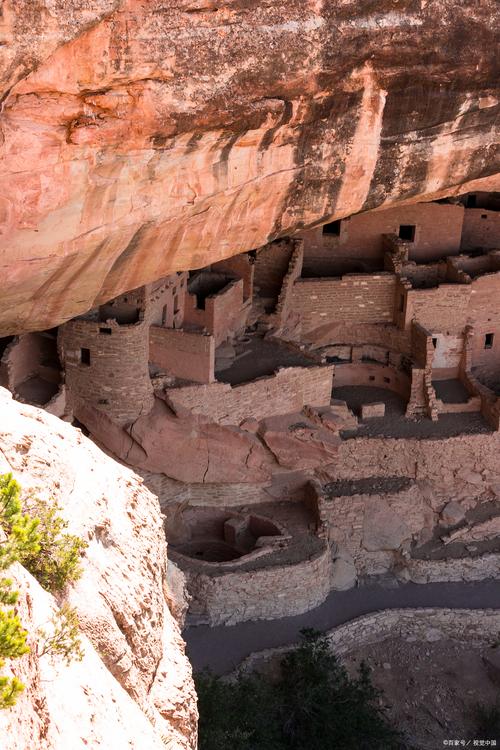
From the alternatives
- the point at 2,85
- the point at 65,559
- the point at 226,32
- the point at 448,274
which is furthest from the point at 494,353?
the point at 65,559

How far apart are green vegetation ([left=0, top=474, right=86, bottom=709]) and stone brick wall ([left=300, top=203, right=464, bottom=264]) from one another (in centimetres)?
1307

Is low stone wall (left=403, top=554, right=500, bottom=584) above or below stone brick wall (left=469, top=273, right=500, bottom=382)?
below

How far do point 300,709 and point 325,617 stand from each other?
194 cm

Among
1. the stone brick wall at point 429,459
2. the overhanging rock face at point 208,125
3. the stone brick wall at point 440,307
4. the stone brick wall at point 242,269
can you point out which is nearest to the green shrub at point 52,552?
the overhanging rock face at point 208,125

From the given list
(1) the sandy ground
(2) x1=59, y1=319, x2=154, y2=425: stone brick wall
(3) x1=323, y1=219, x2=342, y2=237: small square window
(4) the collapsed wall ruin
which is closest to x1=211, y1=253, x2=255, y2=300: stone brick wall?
(4) the collapsed wall ruin

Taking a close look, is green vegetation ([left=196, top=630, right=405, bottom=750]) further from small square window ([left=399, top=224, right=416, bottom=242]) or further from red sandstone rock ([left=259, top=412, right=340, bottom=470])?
small square window ([left=399, top=224, right=416, bottom=242])

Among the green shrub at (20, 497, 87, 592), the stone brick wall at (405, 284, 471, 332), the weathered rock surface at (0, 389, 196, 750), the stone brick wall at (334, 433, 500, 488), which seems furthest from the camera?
the stone brick wall at (405, 284, 471, 332)

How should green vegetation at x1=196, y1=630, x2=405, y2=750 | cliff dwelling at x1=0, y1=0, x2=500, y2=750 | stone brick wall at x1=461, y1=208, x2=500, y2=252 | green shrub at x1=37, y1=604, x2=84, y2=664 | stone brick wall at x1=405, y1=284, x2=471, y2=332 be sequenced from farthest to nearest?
stone brick wall at x1=461, y1=208, x2=500, y2=252 < stone brick wall at x1=405, y1=284, x2=471, y2=332 < green vegetation at x1=196, y1=630, x2=405, y2=750 < cliff dwelling at x1=0, y1=0, x2=500, y2=750 < green shrub at x1=37, y1=604, x2=84, y2=664

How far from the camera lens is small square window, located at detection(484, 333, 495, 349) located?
18.9 m

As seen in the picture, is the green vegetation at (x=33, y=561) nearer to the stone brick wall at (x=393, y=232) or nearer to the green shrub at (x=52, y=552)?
the green shrub at (x=52, y=552)

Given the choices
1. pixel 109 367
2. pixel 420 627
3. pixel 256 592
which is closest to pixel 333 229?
pixel 109 367

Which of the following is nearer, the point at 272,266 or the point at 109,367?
the point at 109,367

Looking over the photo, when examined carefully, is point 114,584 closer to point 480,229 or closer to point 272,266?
point 272,266

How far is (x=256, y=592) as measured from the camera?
15.4 m
